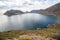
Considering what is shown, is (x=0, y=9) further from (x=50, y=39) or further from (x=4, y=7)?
(x=50, y=39)

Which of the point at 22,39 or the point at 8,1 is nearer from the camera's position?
the point at 22,39

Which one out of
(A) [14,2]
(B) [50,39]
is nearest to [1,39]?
(B) [50,39]

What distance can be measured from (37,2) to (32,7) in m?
1.19

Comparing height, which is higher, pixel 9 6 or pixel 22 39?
pixel 9 6

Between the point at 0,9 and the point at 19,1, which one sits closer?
the point at 0,9

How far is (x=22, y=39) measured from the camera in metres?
13.1

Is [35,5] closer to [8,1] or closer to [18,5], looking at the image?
[18,5]

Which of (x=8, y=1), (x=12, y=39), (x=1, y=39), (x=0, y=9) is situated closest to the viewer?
(x=1, y=39)

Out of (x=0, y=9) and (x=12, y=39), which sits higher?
(x=0, y=9)

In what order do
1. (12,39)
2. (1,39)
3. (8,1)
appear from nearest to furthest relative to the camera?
(1,39)
(12,39)
(8,1)

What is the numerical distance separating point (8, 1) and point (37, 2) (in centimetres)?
477

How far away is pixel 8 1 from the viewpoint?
2314 centimetres

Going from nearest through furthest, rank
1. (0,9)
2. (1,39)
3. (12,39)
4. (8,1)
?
(1,39) → (12,39) → (0,9) → (8,1)

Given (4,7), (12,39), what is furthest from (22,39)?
(4,7)
